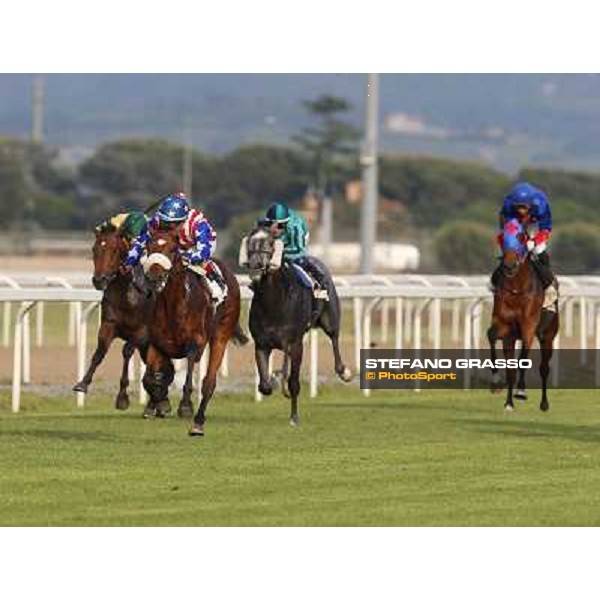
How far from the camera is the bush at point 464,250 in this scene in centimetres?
6962

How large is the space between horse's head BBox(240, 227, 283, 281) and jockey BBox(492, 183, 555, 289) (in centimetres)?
262

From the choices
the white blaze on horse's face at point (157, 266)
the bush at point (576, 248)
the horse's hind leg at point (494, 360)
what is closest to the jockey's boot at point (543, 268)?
the horse's hind leg at point (494, 360)

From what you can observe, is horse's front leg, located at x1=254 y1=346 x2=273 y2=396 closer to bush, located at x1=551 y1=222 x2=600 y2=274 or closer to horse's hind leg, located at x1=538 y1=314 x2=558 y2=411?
horse's hind leg, located at x1=538 y1=314 x2=558 y2=411

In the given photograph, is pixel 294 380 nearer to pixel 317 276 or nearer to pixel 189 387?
pixel 189 387

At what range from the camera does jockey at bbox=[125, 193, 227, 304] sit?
626 inches

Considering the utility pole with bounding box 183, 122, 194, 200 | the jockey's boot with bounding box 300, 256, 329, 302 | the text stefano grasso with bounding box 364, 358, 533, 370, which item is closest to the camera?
the jockey's boot with bounding box 300, 256, 329, 302

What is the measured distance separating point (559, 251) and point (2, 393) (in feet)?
179

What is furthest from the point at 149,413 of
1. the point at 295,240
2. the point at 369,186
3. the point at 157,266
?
the point at 369,186

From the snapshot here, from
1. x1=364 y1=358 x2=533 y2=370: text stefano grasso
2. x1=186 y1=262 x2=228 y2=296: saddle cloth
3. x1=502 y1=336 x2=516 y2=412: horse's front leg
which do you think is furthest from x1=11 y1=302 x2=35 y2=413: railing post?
x1=364 y1=358 x2=533 y2=370: text stefano grasso

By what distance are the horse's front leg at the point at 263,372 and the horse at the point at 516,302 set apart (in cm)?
221

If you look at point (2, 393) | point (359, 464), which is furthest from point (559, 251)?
point (359, 464)

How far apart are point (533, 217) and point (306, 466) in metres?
5.34

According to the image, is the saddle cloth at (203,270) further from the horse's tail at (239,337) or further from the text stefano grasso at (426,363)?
the text stefano grasso at (426,363)

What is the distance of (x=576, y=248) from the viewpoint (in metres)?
73.8
